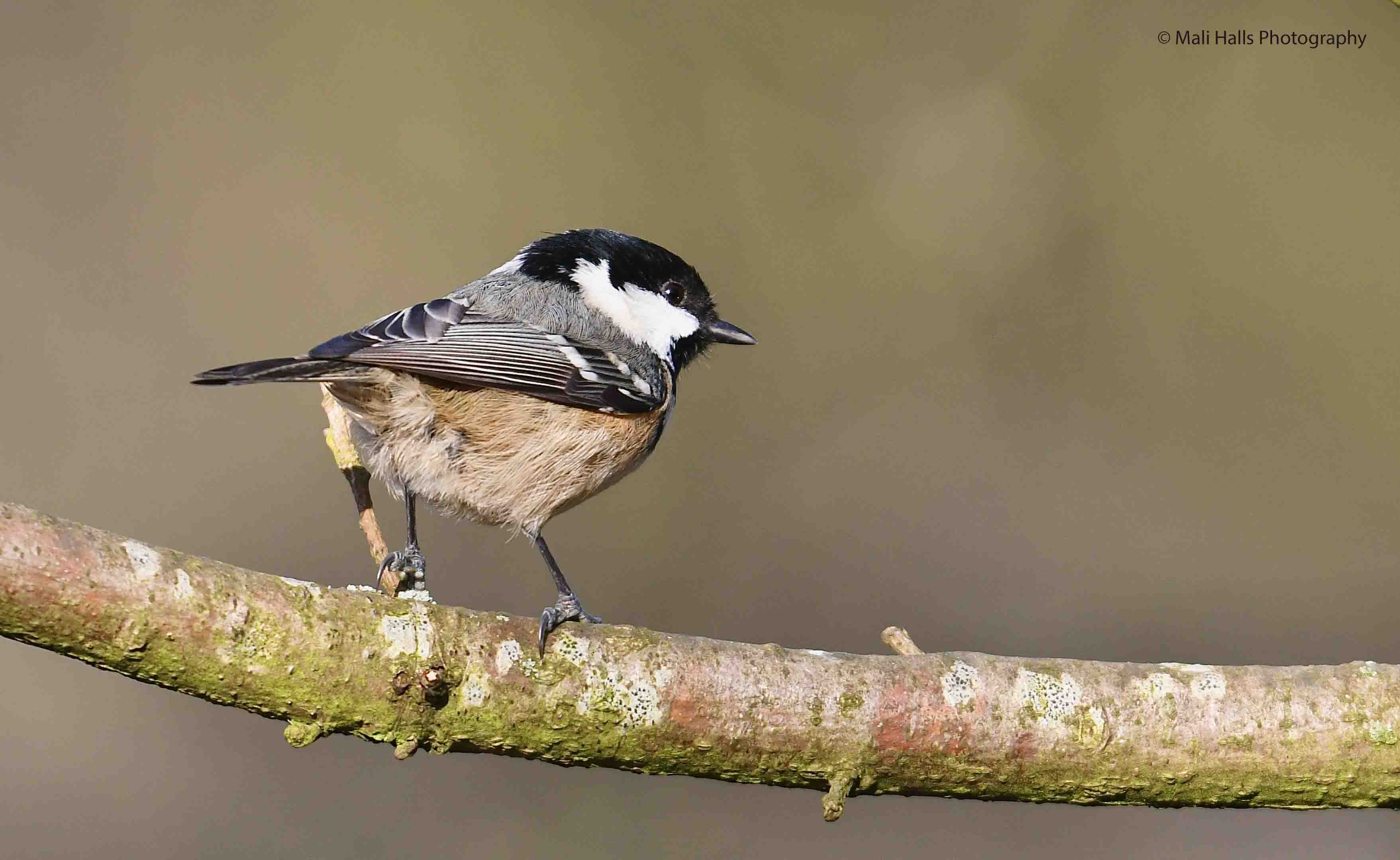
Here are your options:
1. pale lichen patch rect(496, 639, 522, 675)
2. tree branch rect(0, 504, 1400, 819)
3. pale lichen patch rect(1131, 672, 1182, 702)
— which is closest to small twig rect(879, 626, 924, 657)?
tree branch rect(0, 504, 1400, 819)

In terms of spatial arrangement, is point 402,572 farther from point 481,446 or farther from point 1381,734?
point 1381,734

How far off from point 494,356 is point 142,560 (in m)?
1.22

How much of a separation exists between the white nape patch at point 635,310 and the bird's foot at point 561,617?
0.91m

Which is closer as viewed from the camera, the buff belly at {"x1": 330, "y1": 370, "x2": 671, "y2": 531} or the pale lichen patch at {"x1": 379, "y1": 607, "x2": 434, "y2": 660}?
the pale lichen patch at {"x1": 379, "y1": 607, "x2": 434, "y2": 660}

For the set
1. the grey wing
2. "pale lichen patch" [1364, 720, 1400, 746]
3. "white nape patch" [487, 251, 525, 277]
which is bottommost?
"pale lichen patch" [1364, 720, 1400, 746]

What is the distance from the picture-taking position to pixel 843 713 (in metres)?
2.14

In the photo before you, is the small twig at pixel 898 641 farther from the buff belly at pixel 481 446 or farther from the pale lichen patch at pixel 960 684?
the buff belly at pixel 481 446

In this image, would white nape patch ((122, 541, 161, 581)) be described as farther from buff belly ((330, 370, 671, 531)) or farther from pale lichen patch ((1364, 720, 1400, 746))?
pale lichen patch ((1364, 720, 1400, 746))

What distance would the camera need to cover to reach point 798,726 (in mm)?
2131

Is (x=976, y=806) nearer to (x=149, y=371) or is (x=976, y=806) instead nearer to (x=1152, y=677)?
(x=1152, y=677)

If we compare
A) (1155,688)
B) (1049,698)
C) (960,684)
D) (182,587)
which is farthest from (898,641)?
(182,587)

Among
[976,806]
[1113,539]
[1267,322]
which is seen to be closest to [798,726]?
[976,806]

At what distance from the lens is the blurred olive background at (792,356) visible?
416 centimetres

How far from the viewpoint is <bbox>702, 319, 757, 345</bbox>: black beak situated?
3730 millimetres
